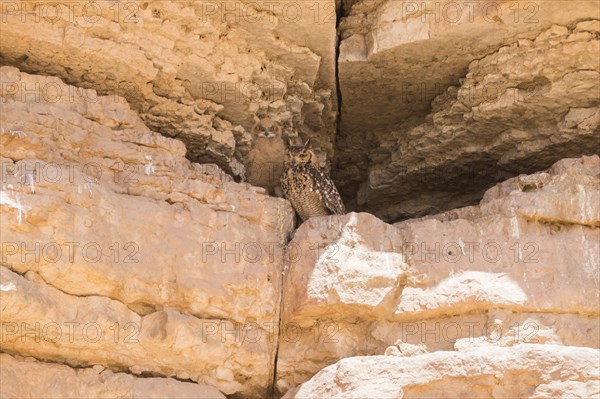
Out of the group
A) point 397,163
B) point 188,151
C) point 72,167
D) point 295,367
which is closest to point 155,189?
point 72,167

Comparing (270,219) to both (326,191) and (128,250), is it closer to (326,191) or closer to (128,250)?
(326,191)

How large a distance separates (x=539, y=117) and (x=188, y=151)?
3.01 meters

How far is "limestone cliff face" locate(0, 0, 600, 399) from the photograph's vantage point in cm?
537

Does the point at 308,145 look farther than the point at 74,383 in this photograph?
Yes

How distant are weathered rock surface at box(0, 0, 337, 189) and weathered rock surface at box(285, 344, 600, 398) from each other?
251 cm

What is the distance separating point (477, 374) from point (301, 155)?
107 inches

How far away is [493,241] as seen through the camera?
603cm

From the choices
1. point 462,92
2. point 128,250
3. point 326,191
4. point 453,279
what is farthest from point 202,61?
point 453,279

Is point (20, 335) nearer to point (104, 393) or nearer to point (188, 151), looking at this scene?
point (104, 393)

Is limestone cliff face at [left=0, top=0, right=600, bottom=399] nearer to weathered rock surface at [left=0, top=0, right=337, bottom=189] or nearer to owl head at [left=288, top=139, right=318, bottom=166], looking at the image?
weathered rock surface at [left=0, top=0, right=337, bottom=189]

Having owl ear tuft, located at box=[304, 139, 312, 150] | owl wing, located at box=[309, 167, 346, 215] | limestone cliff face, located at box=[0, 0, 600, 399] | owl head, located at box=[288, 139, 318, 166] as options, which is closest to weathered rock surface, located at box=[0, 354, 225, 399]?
limestone cliff face, located at box=[0, 0, 600, 399]

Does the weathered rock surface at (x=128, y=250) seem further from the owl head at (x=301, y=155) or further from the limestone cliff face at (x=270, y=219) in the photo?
the owl head at (x=301, y=155)

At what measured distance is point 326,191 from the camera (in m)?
7.27

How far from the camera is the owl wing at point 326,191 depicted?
285 inches
